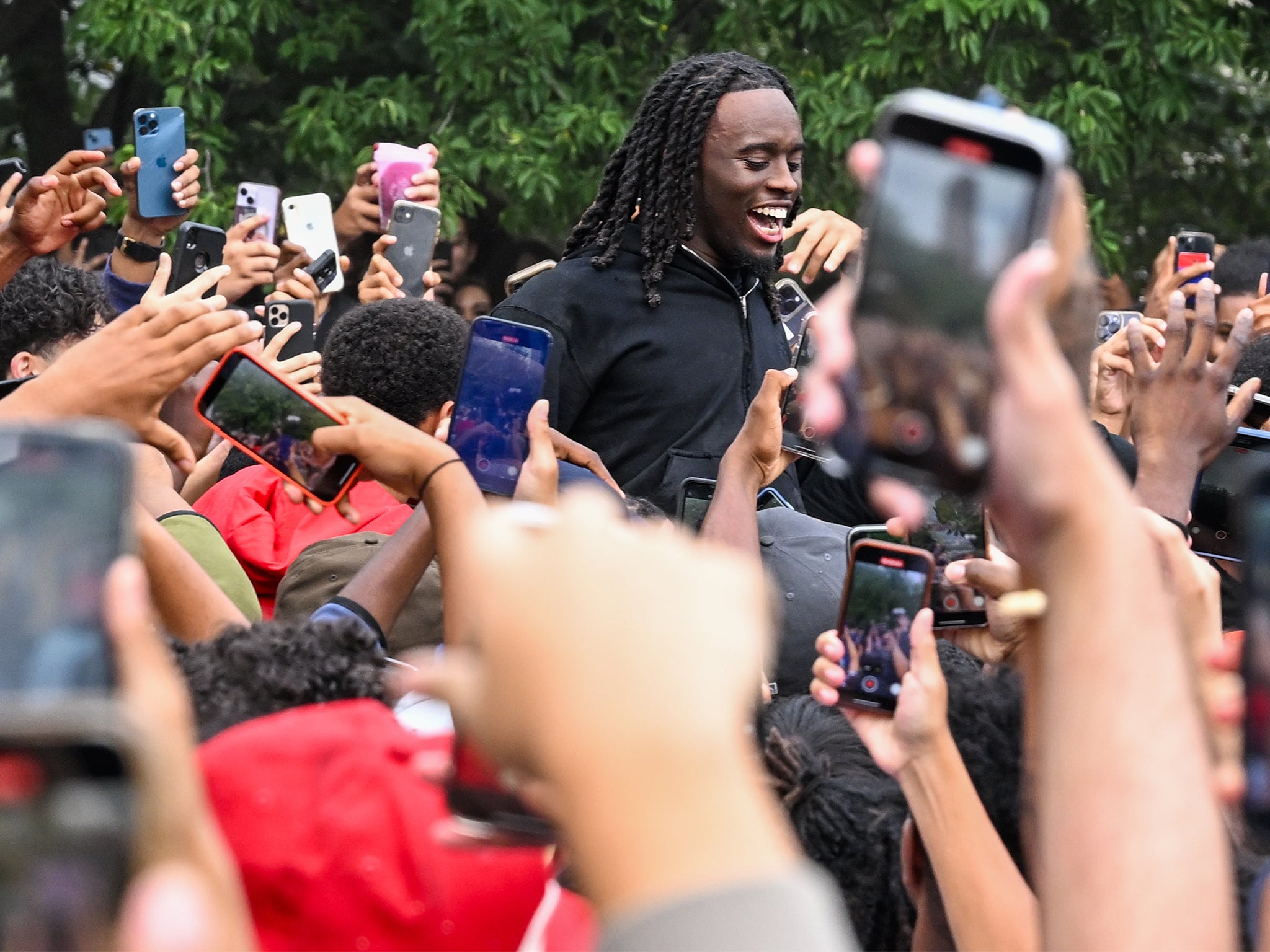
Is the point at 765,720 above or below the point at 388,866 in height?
below

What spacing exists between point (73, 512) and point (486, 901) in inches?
23.8

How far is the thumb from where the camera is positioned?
8.25 ft

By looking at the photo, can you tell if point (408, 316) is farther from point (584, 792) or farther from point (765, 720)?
point (584, 792)

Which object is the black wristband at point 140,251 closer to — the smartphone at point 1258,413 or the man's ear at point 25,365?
the man's ear at point 25,365

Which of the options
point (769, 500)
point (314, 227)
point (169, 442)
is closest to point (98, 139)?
point (314, 227)

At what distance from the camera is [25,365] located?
14.9 feet

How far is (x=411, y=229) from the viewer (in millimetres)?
5199

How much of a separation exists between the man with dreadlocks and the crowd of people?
0.01m

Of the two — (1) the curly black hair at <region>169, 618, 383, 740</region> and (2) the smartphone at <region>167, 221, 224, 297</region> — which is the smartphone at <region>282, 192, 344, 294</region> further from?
(1) the curly black hair at <region>169, 618, 383, 740</region>

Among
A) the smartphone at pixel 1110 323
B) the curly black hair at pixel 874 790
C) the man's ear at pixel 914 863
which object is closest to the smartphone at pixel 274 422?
the curly black hair at pixel 874 790

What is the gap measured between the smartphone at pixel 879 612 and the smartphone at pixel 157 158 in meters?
2.98

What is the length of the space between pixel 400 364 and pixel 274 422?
3.61ft

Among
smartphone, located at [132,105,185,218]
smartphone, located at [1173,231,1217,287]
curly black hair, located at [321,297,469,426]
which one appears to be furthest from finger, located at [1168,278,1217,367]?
smartphone, located at [132,105,185,218]

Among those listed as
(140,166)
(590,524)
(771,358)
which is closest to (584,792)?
(590,524)
